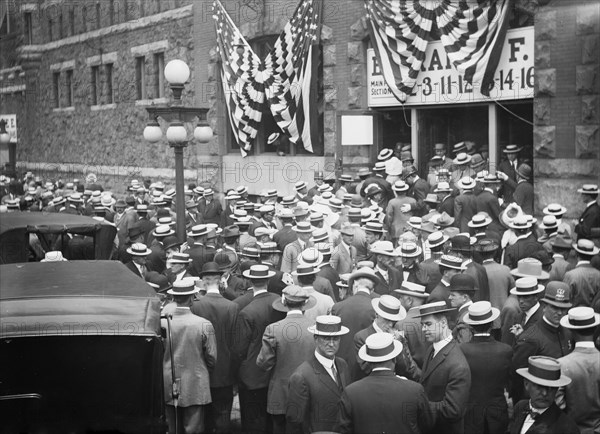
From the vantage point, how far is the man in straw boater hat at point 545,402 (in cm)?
633

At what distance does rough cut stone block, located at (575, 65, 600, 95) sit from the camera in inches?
632

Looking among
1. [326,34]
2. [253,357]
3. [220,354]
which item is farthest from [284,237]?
[326,34]

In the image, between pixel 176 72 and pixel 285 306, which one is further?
pixel 176 72

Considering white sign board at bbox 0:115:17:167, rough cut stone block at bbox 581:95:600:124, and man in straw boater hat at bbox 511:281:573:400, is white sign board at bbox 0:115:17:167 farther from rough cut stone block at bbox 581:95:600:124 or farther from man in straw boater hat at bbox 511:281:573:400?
man in straw boater hat at bbox 511:281:573:400

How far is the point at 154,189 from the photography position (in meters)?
22.1

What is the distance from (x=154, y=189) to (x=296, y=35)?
5.30m

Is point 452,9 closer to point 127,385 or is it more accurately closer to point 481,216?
point 481,216

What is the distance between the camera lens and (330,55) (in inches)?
853

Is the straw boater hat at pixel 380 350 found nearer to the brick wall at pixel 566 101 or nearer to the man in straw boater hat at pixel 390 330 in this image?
the man in straw boater hat at pixel 390 330

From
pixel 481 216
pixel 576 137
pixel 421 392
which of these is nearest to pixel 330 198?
pixel 481 216

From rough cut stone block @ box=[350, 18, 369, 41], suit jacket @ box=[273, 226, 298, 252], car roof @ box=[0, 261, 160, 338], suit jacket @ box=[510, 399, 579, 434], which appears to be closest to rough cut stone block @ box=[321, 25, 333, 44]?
rough cut stone block @ box=[350, 18, 369, 41]

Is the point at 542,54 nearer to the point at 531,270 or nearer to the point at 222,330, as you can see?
the point at 531,270

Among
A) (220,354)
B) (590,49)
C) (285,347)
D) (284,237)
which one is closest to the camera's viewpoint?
(285,347)

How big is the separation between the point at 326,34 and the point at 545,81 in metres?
6.61
